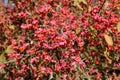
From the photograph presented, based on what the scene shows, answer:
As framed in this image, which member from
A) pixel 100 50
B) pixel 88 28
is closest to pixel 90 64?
pixel 100 50

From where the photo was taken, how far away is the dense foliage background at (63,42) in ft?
12.2

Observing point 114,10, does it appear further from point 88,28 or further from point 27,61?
point 27,61

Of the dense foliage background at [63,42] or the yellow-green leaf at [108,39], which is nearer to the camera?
the dense foliage background at [63,42]

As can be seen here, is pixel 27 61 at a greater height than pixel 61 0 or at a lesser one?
lesser

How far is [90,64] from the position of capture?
415cm

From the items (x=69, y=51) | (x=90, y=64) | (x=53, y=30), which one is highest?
(x=53, y=30)

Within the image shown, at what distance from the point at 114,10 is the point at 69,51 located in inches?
36.6

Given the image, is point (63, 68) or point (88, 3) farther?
point (88, 3)

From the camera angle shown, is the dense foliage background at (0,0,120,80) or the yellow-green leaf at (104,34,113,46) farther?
the yellow-green leaf at (104,34,113,46)

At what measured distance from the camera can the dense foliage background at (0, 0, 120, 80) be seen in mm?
3711

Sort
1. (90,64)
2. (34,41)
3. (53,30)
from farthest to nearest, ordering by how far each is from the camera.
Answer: (90,64) < (34,41) < (53,30)

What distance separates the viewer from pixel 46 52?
3.67 meters

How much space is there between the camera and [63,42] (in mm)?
3578

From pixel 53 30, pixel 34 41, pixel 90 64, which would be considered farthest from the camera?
pixel 90 64
